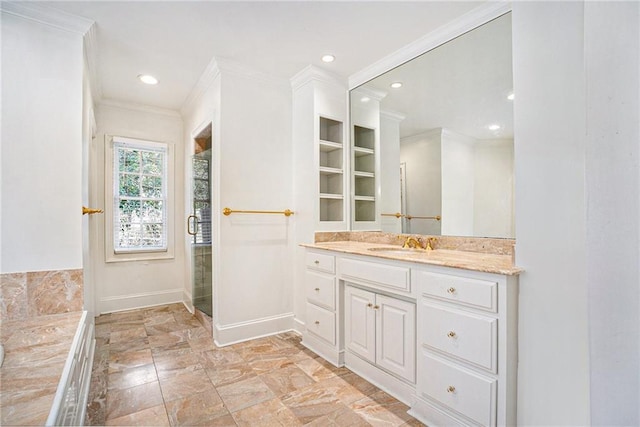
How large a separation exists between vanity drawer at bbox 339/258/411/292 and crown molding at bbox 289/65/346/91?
172 centimetres

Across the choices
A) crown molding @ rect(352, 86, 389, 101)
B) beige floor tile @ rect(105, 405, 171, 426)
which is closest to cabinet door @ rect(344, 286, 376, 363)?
beige floor tile @ rect(105, 405, 171, 426)

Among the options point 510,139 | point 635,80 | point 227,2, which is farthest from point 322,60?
point 635,80

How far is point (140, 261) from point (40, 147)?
220 cm

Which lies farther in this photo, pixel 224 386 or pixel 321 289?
pixel 321 289

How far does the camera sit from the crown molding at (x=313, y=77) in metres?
2.81

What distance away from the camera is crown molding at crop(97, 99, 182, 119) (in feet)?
11.7

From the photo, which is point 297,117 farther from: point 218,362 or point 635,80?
point 635,80

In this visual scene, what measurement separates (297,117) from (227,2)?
4.15ft

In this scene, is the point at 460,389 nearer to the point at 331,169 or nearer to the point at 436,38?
the point at 331,169

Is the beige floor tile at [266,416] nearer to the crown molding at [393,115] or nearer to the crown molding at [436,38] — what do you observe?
the crown molding at [393,115]

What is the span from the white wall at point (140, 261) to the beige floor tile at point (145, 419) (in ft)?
7.29

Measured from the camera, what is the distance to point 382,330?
199 cm

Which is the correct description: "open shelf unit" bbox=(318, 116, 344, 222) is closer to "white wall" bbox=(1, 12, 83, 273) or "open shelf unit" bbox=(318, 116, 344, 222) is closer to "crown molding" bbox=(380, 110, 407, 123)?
"crown molding" bbox=(380, 110, 407, 123)

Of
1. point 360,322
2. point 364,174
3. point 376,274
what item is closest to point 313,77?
point 364,174
